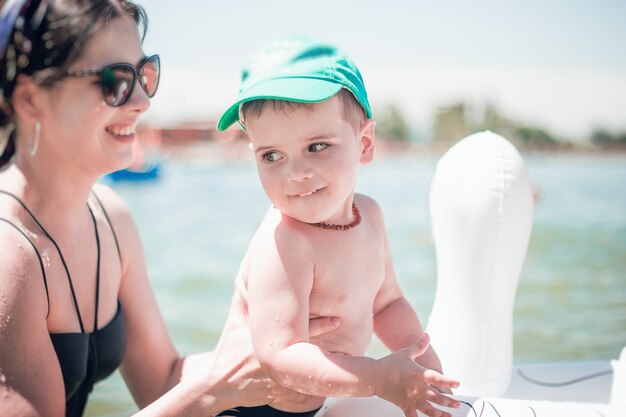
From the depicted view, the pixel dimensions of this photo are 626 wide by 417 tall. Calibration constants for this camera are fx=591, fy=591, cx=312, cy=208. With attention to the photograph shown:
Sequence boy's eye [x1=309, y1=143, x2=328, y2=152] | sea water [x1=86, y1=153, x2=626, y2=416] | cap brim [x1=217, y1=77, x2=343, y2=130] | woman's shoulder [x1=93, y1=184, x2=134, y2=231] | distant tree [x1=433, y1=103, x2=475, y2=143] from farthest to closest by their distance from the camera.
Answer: distant tree [x1=433, y1=103, x2=475, y2=143], sea water [x1=86, y1=153, x2=626, y2=416], woman's shoulder [x1=93, y1=184, x2=134, y2=231], boy's eye [x1=309, y1=143, x2=328, y2=152], cap brim [x1=217, y1=77, x2=343, y2=130]

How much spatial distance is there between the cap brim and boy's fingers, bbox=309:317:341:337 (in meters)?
0.61

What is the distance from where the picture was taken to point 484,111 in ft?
232

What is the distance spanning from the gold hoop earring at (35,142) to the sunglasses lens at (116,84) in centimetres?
21

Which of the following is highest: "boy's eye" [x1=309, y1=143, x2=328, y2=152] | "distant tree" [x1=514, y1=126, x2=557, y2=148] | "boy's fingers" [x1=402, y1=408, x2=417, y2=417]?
"boy's eye" [x1=309, y1=143, x2=328, y2=152]

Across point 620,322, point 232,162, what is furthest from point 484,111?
point 620,322

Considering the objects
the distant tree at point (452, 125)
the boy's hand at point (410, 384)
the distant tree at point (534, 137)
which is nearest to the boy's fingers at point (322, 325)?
the boy's hand at point (410, 384)

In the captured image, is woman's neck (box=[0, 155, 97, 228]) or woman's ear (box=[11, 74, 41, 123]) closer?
woman's ear (box=[11, 74, 41, 123])

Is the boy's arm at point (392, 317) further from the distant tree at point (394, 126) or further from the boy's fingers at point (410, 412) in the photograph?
the distant tree at point (394, 126)

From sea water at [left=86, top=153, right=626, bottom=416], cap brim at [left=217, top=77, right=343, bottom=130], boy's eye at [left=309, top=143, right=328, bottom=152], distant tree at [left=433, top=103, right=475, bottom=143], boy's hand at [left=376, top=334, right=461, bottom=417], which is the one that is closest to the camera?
boy's hand at [left=376, top=334, right=461, bottom=417]

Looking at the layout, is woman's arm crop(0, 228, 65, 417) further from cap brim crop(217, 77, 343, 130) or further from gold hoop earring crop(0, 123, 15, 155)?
cap brim crop(217, 77, 343, 130)

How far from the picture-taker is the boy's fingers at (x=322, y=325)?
5.37 feet

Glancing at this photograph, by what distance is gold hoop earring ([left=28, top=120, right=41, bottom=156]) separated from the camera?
171cm

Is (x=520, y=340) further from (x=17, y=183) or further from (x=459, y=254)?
(x=17, y=183)

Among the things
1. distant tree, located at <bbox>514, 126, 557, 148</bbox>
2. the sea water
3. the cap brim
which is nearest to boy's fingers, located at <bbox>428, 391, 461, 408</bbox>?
the cap brim
